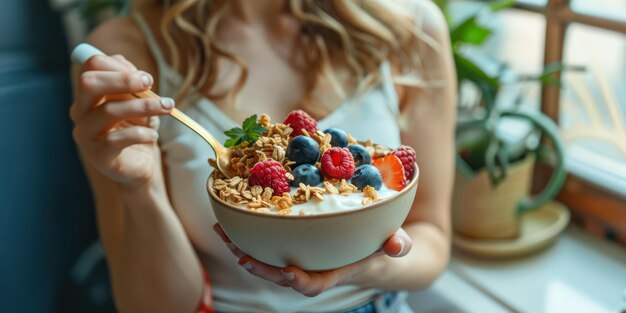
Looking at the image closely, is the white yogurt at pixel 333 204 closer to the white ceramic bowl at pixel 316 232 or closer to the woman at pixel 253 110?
the white ceramic bowl at pixel 316 232

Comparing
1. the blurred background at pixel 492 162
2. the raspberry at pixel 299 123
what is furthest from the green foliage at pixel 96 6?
the raspberry at pixel 299 123

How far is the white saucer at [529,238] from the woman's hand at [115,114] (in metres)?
0.60

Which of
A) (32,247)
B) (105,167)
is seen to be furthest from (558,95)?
(32,247)

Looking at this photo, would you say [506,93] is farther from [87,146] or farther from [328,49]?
[87,146]

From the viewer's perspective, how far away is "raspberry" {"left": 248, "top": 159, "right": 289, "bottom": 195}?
0.42 metres

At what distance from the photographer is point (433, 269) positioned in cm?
77

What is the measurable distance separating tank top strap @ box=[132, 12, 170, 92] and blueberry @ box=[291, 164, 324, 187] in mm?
298

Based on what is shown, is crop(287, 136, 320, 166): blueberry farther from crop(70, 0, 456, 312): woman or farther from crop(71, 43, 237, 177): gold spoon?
crop(70, 0, 456, 312): woman

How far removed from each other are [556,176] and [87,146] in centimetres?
69

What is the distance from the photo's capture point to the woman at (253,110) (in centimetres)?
64

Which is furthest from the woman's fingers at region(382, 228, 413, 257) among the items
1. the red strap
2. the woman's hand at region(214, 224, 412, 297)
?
the red strap

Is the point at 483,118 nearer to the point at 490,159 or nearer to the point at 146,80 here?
the point at 490,159

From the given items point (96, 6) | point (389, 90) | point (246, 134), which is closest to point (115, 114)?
point (246, 134)

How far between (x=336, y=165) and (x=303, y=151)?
0.08ft
